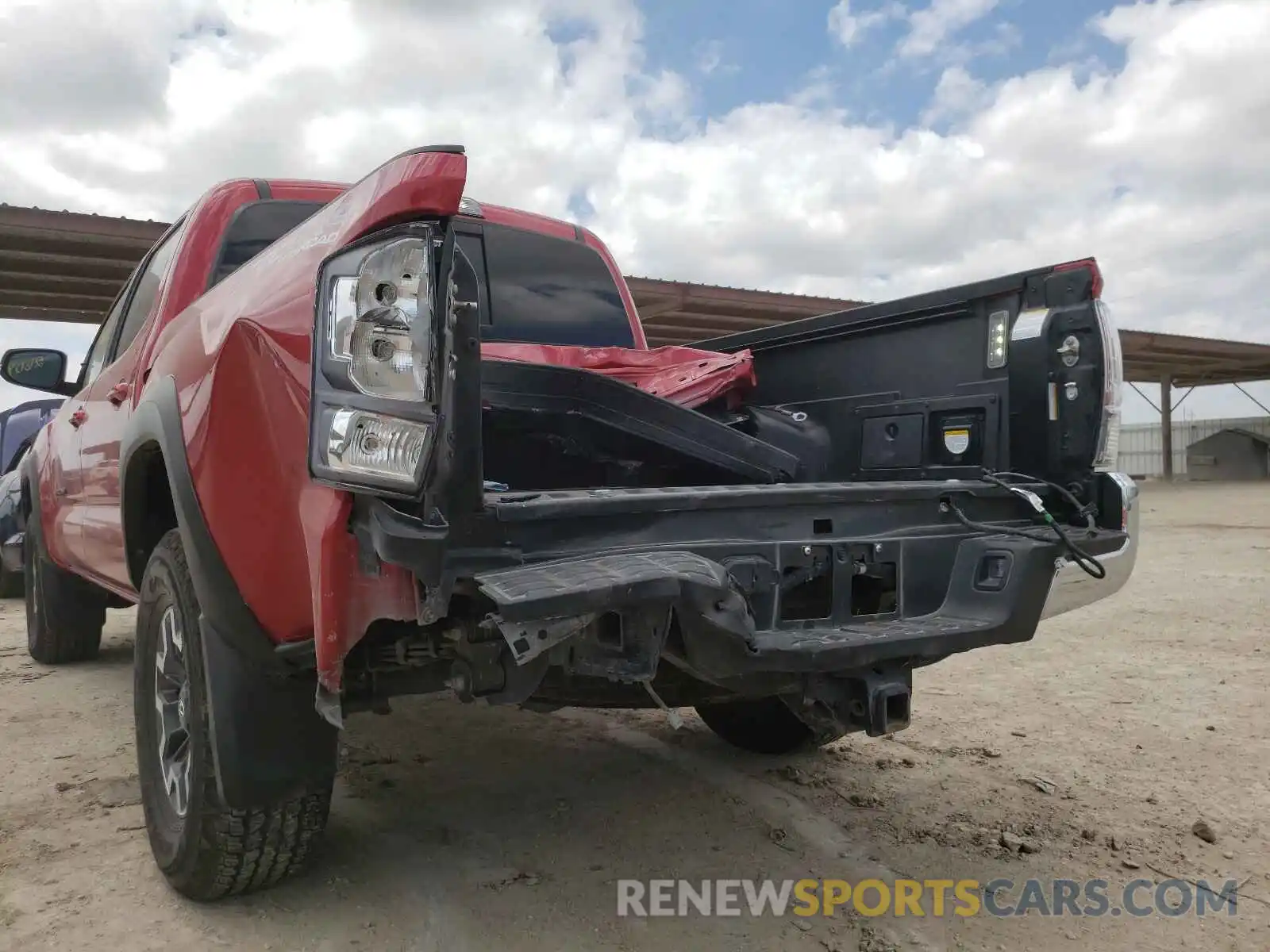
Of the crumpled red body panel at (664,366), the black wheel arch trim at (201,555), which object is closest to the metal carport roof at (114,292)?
the crumpled red body panel at (664,366)

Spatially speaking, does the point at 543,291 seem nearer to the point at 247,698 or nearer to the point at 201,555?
the point at 201,555

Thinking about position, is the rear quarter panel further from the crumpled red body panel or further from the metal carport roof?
the metal carport roof

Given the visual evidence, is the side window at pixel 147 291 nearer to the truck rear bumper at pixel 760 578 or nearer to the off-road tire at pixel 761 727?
the truck rear bumper at pixel 760 578

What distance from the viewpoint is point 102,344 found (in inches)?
174

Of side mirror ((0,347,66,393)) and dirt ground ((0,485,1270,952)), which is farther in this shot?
side mirror ((0,347,66,393))

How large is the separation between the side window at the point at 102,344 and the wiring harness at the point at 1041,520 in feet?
11.4

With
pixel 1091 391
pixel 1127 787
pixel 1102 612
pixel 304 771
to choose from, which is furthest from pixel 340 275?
pixel 1102 612

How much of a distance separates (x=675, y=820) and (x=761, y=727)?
27.9 inches

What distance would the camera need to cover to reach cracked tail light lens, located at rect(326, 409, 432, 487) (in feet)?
5.74

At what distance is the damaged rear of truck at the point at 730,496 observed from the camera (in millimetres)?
1784

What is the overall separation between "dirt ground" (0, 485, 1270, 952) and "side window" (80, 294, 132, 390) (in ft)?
5.26

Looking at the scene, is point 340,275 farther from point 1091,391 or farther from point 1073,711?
point 1073,711

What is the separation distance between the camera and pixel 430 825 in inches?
119

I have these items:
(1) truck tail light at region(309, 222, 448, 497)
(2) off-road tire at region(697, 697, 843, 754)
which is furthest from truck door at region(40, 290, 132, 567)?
(2) off-road tire at region(697, 697, 843, 754)
